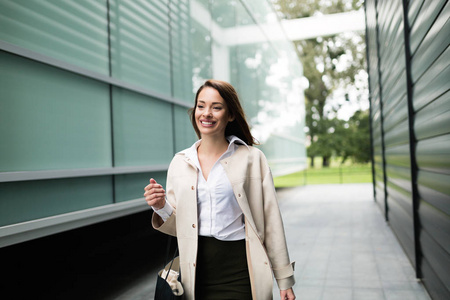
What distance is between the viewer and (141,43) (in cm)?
575

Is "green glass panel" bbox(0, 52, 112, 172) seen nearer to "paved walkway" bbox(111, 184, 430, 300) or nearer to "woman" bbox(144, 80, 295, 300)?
"paved walkway" bbox(111, 184, 430, 300)

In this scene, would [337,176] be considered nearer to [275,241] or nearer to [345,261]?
[345,261]

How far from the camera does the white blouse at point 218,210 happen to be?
2127 mm

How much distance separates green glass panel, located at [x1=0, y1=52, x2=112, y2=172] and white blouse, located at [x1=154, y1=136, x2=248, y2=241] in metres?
2.01

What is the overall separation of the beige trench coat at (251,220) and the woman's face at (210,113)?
17 cm

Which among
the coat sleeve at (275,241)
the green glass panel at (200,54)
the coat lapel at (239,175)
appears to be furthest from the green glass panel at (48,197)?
the green glass panel at (200,54)

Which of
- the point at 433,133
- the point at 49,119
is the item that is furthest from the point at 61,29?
the point at 433,133

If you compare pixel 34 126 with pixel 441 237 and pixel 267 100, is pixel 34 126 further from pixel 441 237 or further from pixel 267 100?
pixel 267 100

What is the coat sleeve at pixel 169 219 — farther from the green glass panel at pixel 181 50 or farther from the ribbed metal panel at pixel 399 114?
the green glass panel at pixel 181 50

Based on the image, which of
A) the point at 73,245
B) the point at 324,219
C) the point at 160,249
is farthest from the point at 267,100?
the point at 73,245

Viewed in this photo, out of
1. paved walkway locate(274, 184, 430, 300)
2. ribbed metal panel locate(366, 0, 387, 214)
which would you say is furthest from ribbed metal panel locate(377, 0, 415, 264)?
ribbed metal panel locate(366, 0, 387, 214)

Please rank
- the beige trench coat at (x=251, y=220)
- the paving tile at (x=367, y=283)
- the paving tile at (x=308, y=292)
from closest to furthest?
1. the beige trench coat at (x=251, y=220)
2. the paving tile at (x=308, y=292)
3. the paving tile at (x=367, y=283)

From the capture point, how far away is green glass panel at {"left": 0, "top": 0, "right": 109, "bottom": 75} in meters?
3.61

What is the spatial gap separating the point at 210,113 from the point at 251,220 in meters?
0.59
